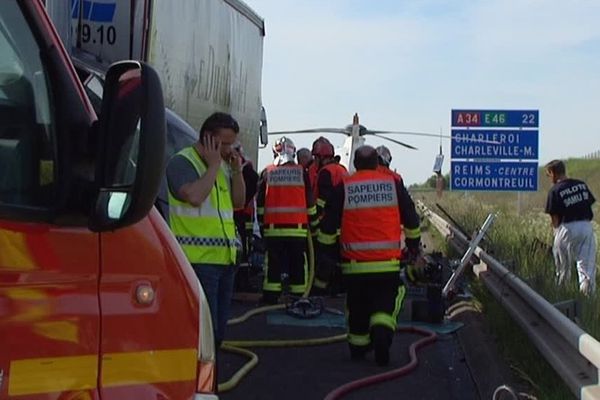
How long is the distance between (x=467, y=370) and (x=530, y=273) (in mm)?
1957

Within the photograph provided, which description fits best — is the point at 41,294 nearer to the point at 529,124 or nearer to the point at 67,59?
the point at 67,59

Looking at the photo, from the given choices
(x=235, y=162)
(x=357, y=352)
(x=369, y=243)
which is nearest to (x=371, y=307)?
(x=357, y=352)

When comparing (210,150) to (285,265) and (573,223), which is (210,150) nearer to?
(285,265)

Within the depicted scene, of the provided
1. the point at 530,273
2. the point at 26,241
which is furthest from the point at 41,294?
the point at 530,273

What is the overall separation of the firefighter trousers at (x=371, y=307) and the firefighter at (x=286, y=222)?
120 inches

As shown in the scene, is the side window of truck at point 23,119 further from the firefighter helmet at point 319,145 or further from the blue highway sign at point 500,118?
the blue highway sign at point 500,118

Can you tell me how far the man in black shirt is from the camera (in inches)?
459

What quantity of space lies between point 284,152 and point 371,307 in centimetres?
371

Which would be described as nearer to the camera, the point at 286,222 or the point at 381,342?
the point at 381,342

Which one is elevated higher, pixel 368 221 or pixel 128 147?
pixel 128 147

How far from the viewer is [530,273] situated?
996 centimetres

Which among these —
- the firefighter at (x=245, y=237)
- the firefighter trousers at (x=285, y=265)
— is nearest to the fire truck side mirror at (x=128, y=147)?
the firefighter trousers at (x=285, y=265)

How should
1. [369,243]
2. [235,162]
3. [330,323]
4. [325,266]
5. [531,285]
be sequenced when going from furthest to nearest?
[330,323] < [531,285] < [325,266] < [369,243] < [235,162]

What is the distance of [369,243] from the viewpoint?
8.36m
